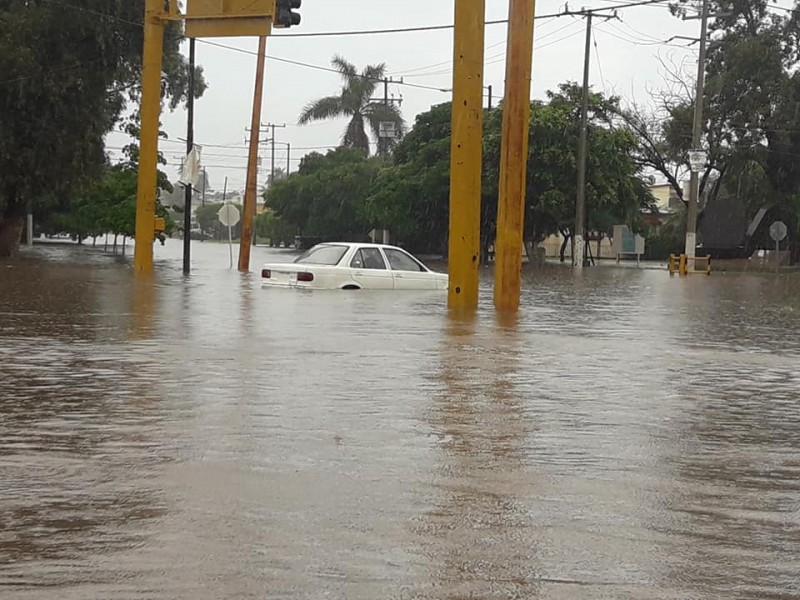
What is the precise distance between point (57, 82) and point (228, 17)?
14771 millimetres

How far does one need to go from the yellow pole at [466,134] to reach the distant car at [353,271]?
3308mm

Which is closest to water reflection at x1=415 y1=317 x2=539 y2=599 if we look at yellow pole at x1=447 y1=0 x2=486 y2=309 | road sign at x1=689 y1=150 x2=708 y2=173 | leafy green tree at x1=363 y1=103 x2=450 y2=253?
yellow pole at x1=447 y1=0 x2=486 y2=309

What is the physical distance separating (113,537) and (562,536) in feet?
6.11

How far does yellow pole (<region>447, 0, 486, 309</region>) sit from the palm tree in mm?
58287

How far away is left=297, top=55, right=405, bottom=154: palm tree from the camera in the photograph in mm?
76188

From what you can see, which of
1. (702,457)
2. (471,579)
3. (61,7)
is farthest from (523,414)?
(61,7)

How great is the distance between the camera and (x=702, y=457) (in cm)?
655

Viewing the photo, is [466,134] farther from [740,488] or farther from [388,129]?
[388,129]

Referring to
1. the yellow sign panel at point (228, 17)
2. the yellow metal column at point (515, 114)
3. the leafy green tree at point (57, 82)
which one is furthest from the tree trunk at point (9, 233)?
the yellow metal column at point (515, 114)

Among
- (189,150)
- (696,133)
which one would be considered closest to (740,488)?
(189,150)

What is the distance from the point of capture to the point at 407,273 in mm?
21375

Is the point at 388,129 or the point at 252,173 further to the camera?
the point at 388,129

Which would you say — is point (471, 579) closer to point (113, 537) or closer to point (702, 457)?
point (113, 537)

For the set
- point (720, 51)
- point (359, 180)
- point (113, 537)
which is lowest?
point (113, 537)
